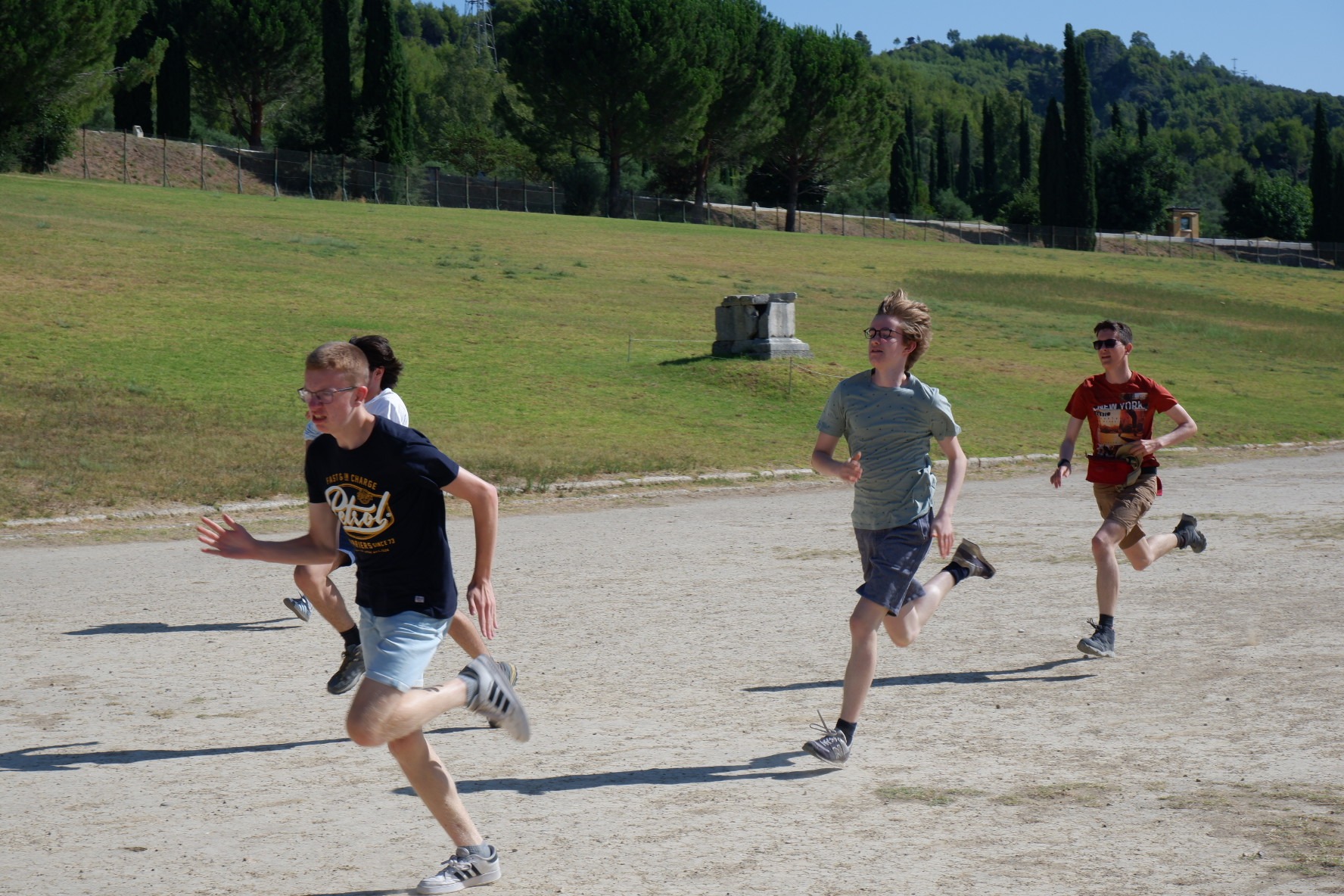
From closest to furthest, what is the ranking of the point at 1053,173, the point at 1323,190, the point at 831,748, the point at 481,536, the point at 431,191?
the point at 481,536 → the point at 831,748 → the point at 431,191 → the point at 1053,173 → the point at 1323,190

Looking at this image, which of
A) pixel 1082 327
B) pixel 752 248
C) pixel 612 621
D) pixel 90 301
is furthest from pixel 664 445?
pixel 752 248

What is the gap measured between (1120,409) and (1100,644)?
4.55ft

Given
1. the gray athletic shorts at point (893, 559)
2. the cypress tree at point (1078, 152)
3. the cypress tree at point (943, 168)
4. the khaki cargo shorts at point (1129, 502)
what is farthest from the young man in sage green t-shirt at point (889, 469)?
the cypress tree at point (943, 168)

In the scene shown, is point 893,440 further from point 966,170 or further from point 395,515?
point 966,170

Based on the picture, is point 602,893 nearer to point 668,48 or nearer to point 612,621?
point 612,621

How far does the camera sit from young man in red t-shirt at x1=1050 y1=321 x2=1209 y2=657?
7711 mm

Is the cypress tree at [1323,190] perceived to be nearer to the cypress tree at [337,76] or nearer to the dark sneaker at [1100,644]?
the cypress tree at [337,76]

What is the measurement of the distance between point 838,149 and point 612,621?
7778 centimetres

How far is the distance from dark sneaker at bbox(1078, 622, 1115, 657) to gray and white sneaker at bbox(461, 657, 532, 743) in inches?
157

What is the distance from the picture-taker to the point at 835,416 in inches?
238

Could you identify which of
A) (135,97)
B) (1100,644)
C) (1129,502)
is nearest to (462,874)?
(1100,644)

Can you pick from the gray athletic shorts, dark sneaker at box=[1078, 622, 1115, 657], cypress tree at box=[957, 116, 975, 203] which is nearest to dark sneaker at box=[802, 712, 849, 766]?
the gray athletic shorts

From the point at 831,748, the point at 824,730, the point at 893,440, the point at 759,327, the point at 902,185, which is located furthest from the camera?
the point at 902,185

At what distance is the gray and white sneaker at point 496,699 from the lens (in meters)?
4.41
